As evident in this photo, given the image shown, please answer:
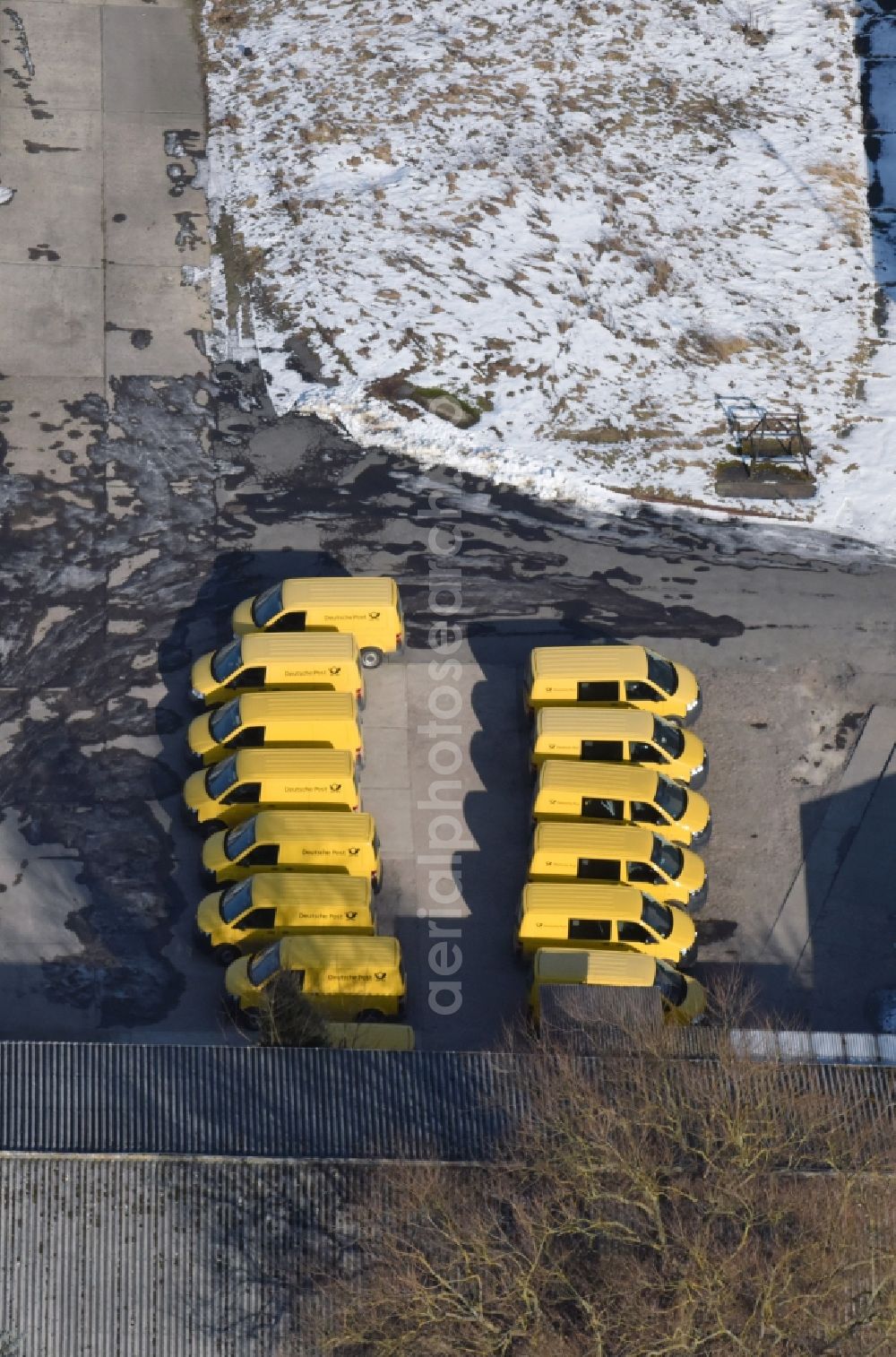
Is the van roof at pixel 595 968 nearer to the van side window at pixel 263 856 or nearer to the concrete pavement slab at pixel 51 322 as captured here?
the van side window at pixel 263 856

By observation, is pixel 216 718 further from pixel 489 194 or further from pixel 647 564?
pixel 489 194

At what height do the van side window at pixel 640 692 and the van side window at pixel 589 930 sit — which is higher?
the van side window at pixel 640 692

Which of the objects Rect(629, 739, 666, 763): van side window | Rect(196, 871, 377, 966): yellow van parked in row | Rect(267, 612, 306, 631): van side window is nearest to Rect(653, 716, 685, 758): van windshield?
Rect(629, 739, 666, 763): van side window

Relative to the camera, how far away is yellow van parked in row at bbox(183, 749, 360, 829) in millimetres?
27750

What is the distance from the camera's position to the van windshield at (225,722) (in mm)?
28500

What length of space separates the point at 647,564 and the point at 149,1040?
13.0 metres

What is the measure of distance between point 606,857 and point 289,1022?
5.88 m

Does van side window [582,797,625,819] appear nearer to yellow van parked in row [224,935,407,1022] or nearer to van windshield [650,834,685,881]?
van windshield [650,834,685,881]

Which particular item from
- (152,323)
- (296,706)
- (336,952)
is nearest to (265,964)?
(336,952)

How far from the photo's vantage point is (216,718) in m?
28.9

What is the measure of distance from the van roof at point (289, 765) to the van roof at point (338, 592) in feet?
10.0

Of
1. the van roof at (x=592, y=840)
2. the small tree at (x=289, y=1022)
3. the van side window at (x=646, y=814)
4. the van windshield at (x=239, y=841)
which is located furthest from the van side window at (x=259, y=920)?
the van side window at (x=646, y=814)

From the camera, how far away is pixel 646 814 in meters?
28.0

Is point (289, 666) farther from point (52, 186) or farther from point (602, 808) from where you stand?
point (52, 186)
